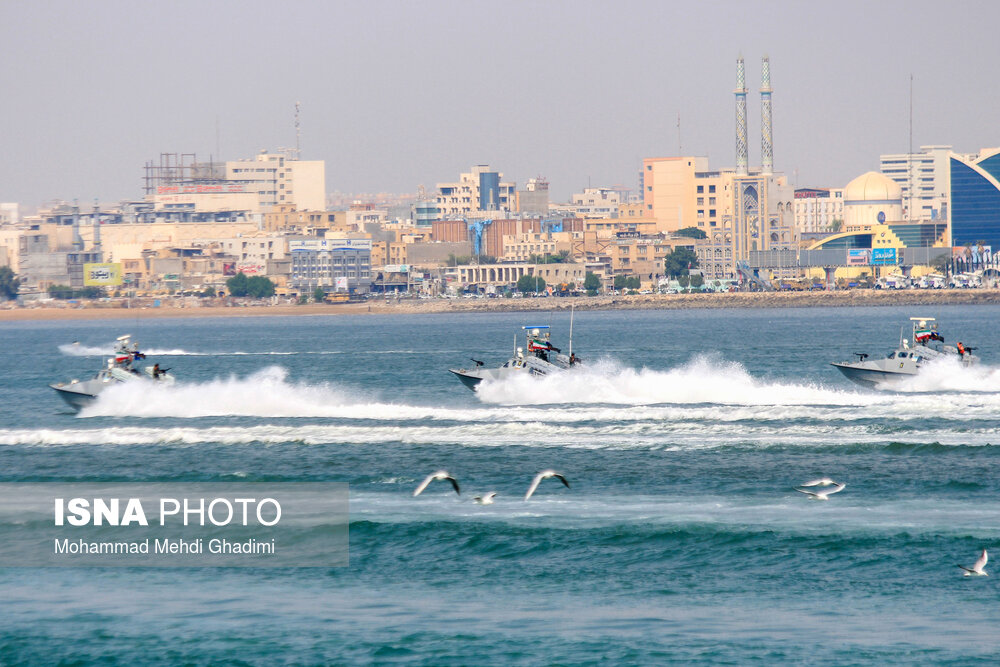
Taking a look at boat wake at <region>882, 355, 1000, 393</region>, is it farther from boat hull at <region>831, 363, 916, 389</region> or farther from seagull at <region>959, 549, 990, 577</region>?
seagull at <region>959, 549, 990, 577</region>

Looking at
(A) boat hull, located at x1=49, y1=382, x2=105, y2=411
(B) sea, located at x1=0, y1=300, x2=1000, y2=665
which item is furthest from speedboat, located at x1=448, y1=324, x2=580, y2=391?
(A) boat hull, located at x1=49, y1=382, x2=105, y2=411

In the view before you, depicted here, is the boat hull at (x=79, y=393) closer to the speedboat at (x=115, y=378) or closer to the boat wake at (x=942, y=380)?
the speedboat at (x=115, y=378)

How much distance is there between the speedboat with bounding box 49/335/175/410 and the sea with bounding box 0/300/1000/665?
430 mm

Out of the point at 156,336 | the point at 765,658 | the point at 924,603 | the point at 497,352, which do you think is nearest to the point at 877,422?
the point at 924,603

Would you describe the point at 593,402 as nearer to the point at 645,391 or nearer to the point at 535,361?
the point at 535,361

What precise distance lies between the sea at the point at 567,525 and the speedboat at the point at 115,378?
16.9 inches

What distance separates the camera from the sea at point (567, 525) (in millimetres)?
20109

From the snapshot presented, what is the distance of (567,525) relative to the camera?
26469 mm

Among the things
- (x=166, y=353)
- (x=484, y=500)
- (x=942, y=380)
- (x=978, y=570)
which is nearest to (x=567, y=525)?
(x=484, y=500)

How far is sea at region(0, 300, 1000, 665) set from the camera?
66.0 ft

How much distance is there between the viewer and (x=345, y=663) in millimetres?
19422

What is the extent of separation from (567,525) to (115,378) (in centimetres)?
2566

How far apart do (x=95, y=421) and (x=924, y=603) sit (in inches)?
1267

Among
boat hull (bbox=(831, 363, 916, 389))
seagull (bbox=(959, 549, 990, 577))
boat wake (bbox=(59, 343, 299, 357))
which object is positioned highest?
boat hull (bbox=(831, 363, 916, 389))
